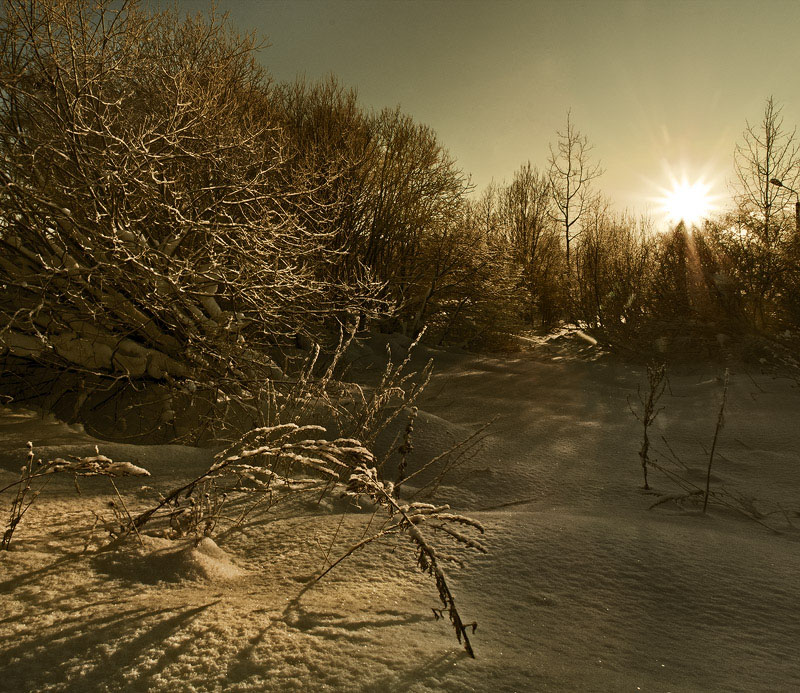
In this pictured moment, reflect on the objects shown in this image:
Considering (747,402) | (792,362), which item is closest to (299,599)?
(747,402)

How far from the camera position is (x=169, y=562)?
4.12ft

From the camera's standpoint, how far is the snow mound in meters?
1.19

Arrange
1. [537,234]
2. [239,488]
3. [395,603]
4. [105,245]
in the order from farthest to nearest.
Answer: [537,234]
[105,245]
[239,488]
[395,603]

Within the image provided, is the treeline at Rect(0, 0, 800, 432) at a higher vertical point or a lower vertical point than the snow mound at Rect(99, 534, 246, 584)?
higher

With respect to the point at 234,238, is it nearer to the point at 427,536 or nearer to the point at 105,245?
the point at 105,245

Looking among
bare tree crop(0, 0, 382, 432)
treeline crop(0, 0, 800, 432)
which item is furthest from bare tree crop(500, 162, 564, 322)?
bare tree crop(0, 0, 382, 432)

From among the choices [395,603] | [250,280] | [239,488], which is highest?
[250,280]

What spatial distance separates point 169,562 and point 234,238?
9.92 ft

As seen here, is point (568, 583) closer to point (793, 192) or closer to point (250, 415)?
point (250, 415)

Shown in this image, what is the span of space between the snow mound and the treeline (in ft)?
5.99

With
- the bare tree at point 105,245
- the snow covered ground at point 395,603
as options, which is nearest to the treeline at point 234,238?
the bare tree at point 105,245

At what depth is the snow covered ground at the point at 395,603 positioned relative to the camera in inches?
33.8

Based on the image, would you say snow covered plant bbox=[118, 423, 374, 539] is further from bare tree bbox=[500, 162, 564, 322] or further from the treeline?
bare tree bbox=[500, 162, 564, 322]

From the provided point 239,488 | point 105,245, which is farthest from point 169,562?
point 105,245
